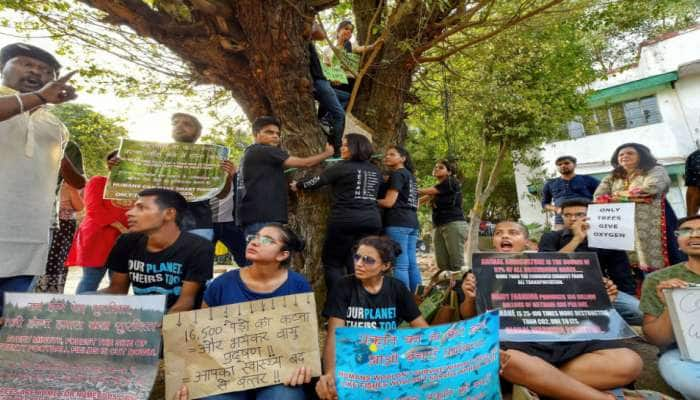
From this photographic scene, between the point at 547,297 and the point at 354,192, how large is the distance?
6.54ft

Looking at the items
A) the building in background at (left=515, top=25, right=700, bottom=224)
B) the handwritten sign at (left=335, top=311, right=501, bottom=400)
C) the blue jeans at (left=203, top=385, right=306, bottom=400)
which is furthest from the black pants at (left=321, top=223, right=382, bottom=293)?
the building in background at (left=515, top=25, right=700, bottom=224)

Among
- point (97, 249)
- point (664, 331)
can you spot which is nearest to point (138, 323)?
point (97, 249)

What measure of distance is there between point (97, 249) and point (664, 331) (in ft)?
14.9

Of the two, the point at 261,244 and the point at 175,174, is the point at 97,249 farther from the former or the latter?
the point at 261,244

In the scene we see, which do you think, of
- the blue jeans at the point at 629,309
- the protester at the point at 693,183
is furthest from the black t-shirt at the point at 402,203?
the protester at the point at 693,183

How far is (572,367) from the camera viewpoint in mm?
2260

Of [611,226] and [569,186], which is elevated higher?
[569,186]

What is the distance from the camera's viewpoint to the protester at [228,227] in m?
3.95

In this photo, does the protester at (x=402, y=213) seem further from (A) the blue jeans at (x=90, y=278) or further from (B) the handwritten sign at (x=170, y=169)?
(A) the blue jeans at (x=90, y=278)

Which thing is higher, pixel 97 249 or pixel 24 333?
pixel 97 249

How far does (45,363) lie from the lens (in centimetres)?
203

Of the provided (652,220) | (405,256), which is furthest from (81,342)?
(652,220)

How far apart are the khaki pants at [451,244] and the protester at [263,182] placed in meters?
2.78

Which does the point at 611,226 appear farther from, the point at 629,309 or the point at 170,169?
the point at 170,169
